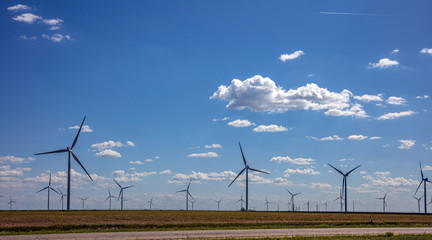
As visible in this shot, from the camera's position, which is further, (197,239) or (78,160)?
(78,160)

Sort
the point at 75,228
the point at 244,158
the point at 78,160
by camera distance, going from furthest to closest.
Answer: the point at 244,158, the point at 78,160, the point at 75,228

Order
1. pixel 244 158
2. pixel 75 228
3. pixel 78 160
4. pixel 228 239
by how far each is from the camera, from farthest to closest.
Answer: pixel 244 158 < pixel 78 160 < pixel 75 228 < pixel 228 239

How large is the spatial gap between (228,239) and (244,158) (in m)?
138

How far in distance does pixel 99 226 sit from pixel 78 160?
81.8 meters

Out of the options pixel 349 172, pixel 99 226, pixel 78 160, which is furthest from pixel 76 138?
pixel 349 172

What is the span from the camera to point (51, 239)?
133ft

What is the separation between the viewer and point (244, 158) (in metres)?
178

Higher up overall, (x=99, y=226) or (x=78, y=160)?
(x=78, y=160)

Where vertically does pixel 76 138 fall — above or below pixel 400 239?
above

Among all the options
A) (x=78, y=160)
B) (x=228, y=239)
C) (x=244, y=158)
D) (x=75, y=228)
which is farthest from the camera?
(x=244, y=158)

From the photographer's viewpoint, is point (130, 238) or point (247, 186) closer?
point (130, 238)

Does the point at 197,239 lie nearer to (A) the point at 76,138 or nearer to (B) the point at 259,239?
(B) the point at 259,239

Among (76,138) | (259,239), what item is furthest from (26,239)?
(76,138)

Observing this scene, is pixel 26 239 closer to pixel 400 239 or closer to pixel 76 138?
pixel 400 239
